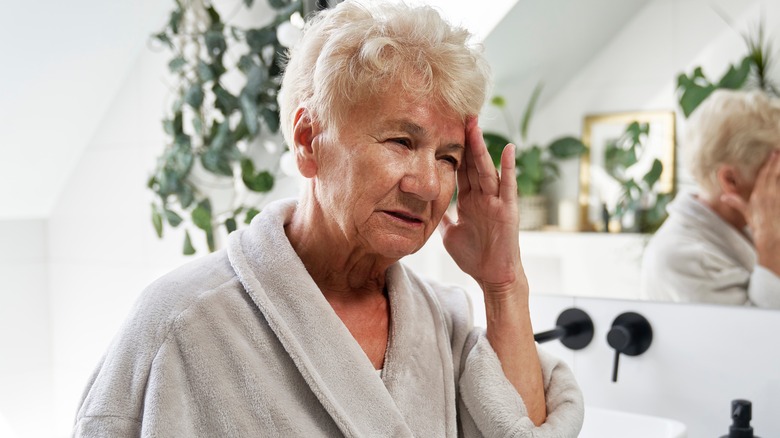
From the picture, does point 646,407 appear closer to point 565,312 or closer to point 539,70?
point 565,312

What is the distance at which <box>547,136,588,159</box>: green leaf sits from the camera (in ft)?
5.02

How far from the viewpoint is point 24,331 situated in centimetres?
264

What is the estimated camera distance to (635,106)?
4.82 ft

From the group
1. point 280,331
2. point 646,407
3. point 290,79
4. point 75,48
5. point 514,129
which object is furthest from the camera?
point 75,48

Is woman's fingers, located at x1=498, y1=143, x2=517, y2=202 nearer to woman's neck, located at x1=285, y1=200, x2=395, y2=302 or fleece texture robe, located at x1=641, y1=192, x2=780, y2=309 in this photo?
woman's neck, located at x1=285, y1=200, x2=395, y2=302

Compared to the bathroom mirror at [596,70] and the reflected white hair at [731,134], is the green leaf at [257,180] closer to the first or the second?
the bathroom mirror at [596,70]

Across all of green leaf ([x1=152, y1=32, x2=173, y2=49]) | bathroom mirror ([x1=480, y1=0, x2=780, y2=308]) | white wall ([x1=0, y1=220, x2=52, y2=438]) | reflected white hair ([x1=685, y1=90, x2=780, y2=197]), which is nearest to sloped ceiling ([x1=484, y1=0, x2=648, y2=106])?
bathroom mirror ([x1=480, y1=0, x2=780, y2=308])

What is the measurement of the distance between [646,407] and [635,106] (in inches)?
22.4

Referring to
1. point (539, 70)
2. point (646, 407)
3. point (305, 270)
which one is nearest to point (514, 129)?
point (539, 70)

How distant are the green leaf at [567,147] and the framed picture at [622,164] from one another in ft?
0.04

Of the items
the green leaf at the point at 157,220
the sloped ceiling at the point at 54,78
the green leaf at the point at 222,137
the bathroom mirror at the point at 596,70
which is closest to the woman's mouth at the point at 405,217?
the bathroom mirror at the point at 596,70

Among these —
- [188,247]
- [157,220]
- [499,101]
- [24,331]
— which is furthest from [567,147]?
[24,331]

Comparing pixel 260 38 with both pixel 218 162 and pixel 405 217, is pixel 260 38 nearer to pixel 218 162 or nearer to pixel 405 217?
pixel 218 162

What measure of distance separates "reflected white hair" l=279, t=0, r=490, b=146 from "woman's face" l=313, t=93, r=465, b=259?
0.02 m
